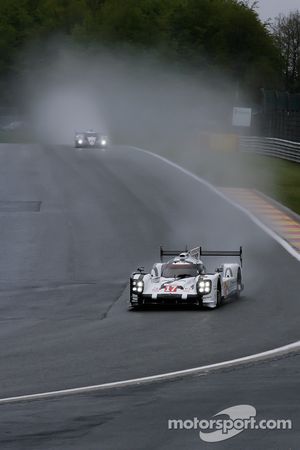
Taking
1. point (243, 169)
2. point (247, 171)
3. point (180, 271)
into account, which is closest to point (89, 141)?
point (243, 169)

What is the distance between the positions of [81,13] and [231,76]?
34.4m

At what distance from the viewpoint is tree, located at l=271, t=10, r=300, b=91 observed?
456 feet

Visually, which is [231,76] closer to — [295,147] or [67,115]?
[67,115]

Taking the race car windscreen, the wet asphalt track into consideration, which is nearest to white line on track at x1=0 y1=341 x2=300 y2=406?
the wet asphalt track

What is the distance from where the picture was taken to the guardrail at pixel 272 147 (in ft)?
211

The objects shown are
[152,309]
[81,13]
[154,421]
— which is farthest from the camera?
[81,13]

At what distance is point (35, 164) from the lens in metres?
57.6

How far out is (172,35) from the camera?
146 meters

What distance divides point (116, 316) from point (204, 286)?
5.55 ft

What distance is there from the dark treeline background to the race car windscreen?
110981mm

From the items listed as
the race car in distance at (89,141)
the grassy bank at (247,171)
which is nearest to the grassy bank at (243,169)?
the grassy bank at (247,171)

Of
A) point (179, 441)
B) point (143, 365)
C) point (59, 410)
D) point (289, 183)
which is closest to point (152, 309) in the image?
→ point (143, 365)

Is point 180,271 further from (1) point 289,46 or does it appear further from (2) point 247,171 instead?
(1) point 289,46
